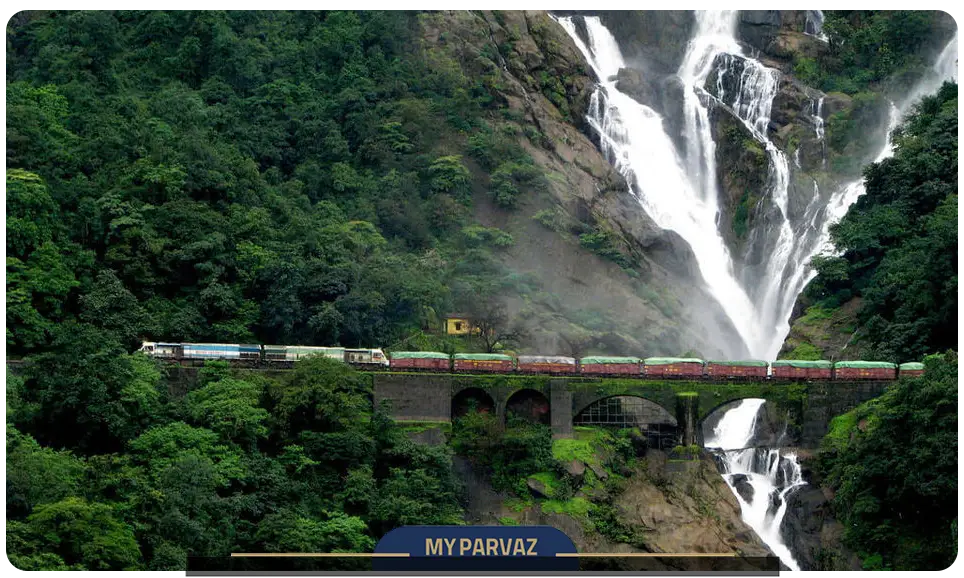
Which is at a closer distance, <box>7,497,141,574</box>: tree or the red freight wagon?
<box>7,497,141,574</box>: tree

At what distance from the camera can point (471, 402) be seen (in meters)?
82.0

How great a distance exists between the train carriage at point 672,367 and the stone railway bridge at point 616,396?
0.60 m

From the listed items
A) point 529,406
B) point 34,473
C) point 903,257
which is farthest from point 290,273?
point 903,257

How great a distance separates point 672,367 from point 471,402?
9.56 meters

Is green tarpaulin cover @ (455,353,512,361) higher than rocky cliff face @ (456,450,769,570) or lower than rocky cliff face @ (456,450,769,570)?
higher

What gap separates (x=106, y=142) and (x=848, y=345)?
39.2 m

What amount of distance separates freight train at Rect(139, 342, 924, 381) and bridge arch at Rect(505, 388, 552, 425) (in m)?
1.05

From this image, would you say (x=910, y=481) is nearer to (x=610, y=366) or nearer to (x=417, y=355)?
(x=610, y=366)

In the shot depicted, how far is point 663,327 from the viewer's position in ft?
314

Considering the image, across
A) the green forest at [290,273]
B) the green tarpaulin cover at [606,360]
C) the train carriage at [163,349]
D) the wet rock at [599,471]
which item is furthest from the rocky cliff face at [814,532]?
the train carriage at [163,349]

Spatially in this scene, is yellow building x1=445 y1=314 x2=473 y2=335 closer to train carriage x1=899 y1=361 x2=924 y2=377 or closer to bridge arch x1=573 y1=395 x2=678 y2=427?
bridge arch x1=573 y1=395 x2=678 y2=427

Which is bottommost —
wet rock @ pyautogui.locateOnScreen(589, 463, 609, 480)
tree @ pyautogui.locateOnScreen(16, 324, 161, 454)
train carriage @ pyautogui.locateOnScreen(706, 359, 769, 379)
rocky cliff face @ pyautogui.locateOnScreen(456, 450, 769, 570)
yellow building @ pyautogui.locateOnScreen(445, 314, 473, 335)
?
rocky cliff face @ pyautogui.locateOnScreen(456, 450, 769, 570)

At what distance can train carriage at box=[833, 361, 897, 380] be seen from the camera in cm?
8425

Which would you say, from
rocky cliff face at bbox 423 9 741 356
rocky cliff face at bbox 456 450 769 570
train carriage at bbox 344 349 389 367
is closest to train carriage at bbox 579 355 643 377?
rocky cliff face at bbox 456 450 769 570
